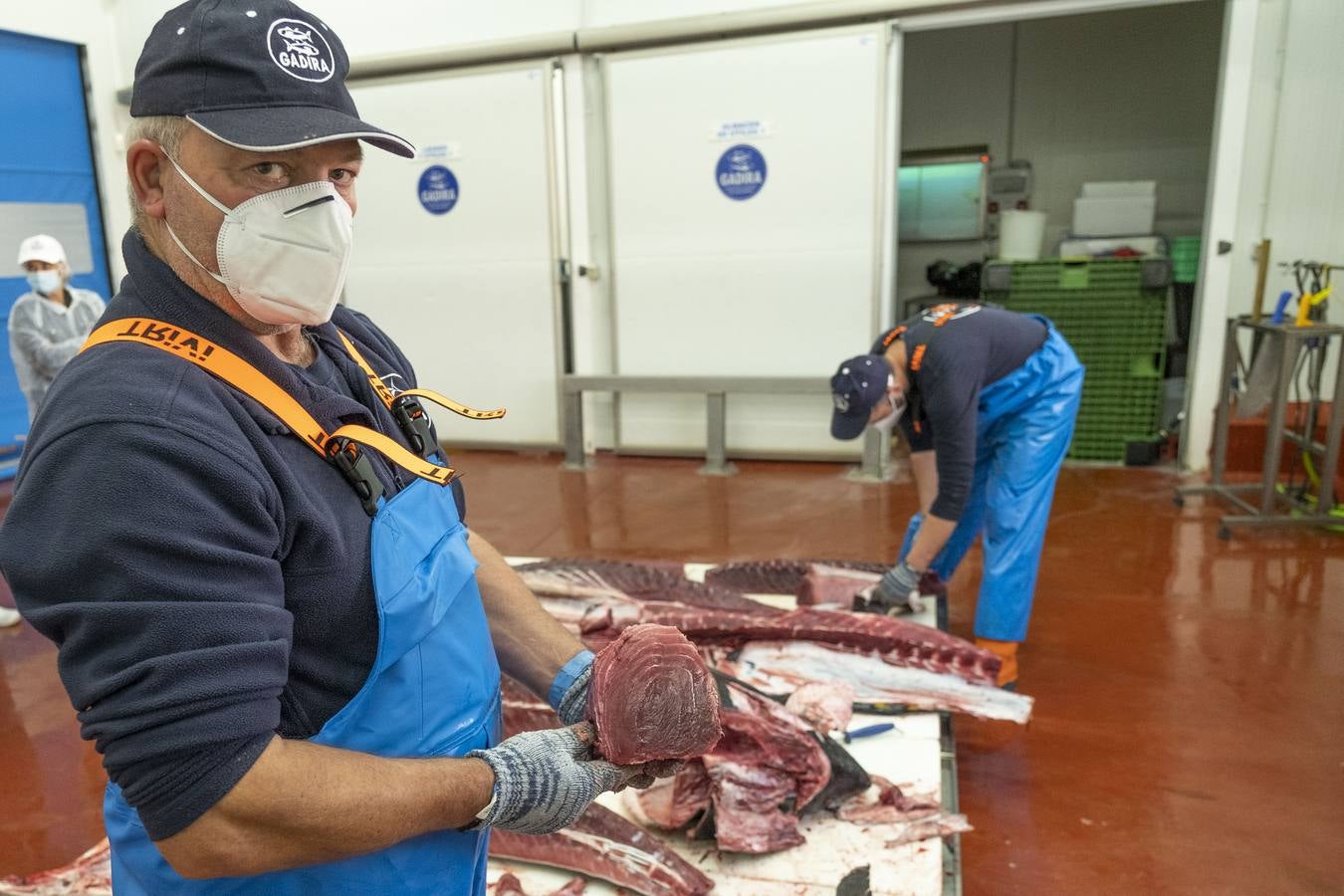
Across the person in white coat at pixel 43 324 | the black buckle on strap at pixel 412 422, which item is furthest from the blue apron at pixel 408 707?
the person in white coat at pixel 43 324

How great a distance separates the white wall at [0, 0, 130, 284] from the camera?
7152mm

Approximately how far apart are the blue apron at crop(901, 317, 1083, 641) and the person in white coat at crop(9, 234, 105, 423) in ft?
15.8

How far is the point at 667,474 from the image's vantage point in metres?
6.62

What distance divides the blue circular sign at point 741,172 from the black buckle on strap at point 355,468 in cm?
573

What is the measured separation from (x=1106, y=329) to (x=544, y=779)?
647 cm

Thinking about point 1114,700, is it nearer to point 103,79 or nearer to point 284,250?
point 284,250

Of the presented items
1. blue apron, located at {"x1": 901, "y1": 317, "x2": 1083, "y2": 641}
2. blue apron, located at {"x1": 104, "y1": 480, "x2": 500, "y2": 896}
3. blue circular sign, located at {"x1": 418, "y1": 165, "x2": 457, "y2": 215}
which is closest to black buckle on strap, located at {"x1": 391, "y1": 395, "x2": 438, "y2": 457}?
blue apron, located at {"x1": 104, "y1": 480, "x2": 500, "y2": 896}

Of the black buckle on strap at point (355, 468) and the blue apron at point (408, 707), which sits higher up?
the black buckle on strap at point (355, 468)

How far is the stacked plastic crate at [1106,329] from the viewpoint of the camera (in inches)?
254

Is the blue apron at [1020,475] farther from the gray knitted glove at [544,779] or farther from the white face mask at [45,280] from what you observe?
the white face mask at [45,280]

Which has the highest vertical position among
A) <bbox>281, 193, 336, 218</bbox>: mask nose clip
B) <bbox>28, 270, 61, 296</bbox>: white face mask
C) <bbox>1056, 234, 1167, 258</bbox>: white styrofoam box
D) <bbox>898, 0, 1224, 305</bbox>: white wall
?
<bbox>898, 0, 1224, 305</bbox>: white wall

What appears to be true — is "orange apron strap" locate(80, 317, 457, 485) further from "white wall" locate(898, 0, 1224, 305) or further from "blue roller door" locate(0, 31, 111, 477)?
"white wall" locate(898, 0, 1224, 305)

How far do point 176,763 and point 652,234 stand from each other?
20.3ft

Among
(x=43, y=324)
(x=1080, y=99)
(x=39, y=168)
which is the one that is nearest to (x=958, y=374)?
(x=43, y=324)
